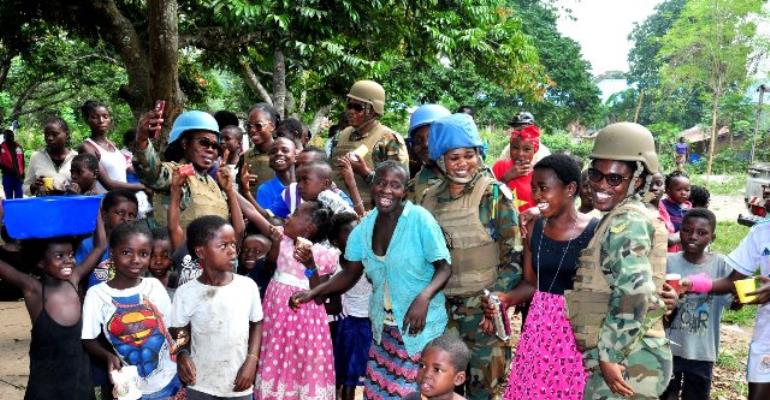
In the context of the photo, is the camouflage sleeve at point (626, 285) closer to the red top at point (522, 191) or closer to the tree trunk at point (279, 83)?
the red top at point (522, 191)

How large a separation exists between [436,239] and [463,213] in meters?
0.26

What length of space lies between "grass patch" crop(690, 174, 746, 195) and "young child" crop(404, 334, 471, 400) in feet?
61.9

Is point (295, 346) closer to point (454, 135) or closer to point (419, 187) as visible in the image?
point (419, 187)

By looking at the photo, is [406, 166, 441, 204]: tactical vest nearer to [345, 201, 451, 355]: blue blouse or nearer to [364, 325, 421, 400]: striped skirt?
[345, 201, 451, 355]: blue blouse

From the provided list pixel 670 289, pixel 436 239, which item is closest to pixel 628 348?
pixel 670 289

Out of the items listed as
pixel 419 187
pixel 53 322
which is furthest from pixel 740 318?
pixel 53 322

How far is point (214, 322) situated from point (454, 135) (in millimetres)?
1469

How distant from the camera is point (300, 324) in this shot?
342cm

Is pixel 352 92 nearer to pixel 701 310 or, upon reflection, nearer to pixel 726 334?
pixel 701 310

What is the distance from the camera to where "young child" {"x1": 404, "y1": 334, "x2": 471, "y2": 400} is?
8.86 feet

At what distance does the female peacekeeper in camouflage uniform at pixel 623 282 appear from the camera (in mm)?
2359

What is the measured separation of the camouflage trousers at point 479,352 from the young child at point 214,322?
1030mm

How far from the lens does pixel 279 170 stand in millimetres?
4125

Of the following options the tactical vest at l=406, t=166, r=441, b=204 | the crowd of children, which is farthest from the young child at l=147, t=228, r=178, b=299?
the tactical vest at l=406, t=166, r=441, b=204
